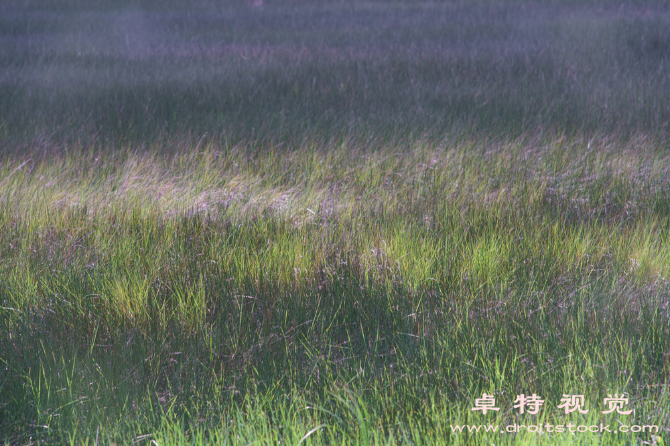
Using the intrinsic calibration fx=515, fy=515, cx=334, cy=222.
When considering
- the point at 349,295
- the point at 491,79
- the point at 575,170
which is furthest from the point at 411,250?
the point at 491,79

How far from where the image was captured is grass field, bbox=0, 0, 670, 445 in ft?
5.09

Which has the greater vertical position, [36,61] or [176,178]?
[36,61]

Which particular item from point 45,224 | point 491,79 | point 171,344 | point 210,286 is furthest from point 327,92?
point 171,344

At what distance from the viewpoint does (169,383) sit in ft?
5.55

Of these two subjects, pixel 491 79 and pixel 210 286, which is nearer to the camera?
pixel 210 286

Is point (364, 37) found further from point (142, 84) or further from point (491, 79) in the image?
point (142, 84)

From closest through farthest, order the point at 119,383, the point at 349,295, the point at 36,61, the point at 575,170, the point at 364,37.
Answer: the point at 119,383
the point at 349,295
the point at 575,170
the point at 36,61
the point at 364,37

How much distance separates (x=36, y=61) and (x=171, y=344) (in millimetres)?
8471

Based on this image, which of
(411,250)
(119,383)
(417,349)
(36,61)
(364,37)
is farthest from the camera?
(364,37)

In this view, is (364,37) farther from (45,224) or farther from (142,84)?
(45,224)

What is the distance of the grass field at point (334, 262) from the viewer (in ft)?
5.09

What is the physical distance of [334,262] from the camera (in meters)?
2.45

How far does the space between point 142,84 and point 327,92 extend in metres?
2.43

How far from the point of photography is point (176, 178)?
3742 mm
